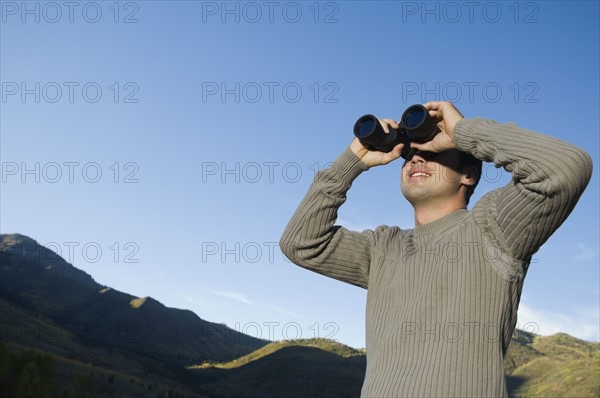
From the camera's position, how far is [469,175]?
270cm

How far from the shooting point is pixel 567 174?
203 cm

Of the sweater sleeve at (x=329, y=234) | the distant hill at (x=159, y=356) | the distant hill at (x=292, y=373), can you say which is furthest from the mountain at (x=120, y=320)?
the sweater sleeve at (x=329, y=234)

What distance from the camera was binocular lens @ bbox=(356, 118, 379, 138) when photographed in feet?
8.70

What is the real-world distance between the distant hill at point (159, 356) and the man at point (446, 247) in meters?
15.3

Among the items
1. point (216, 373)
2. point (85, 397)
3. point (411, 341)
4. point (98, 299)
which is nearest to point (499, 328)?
point (411, 341)

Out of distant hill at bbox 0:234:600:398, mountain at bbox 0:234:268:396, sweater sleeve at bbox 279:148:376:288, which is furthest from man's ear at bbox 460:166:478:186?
mountain at bbox 0:234:268:396

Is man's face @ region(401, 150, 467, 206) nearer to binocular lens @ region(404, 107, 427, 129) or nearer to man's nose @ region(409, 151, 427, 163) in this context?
man's nose @ region(409, 151, 427, 163)

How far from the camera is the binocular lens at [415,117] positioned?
2.49m

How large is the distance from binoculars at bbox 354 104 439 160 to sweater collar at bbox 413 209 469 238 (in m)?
0.34

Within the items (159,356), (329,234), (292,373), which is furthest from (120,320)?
(329,234)

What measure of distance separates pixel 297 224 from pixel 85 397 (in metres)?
20.1

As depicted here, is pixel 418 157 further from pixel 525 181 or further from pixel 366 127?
pixel 525 181

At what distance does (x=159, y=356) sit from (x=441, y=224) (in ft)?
204

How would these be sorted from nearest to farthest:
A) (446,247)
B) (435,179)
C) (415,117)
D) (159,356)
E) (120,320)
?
1. (446,247)
2. (415,117)
3. (435,179)
4. (159,356)
5. (120,320)
